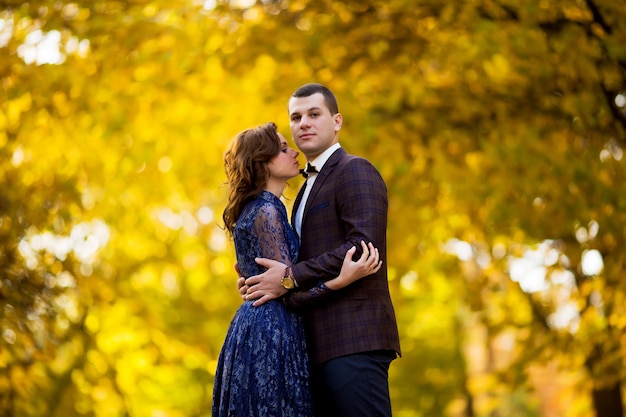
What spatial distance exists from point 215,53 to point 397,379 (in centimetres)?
968

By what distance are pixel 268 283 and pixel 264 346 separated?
278mm

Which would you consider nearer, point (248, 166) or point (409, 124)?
point (248, 166)

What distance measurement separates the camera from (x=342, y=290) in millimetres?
3967

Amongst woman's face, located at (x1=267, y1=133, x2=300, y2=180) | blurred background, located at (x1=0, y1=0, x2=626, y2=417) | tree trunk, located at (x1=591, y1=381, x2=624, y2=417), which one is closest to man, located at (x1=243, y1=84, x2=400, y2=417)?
woman's face, located at (x1=267, y1=133, x2=300, y2=180)

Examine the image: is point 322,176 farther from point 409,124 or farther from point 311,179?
point 409,124

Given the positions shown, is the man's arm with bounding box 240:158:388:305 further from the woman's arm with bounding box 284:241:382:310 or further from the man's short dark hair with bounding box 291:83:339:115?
the man's short dark hair with bounding box 291:83:339:115

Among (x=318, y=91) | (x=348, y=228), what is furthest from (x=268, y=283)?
(x=318, y=91)

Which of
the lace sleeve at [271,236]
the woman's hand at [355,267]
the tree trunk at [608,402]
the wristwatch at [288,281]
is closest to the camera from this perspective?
the woman's hand at [355,267]

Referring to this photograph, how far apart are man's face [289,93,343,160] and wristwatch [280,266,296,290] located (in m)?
0.62

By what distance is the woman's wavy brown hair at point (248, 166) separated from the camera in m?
4.21

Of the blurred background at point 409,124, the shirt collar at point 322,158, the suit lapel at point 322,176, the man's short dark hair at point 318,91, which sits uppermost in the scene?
the blurred background at point 409,124

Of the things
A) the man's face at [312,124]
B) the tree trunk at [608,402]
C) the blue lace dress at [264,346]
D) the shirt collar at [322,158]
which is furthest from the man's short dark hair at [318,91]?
the tree trunk at [608,402]

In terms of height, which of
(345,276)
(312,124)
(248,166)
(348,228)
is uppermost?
(312,124)

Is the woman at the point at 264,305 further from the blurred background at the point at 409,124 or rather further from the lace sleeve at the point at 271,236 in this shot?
the blurred background at the point at 409,124
